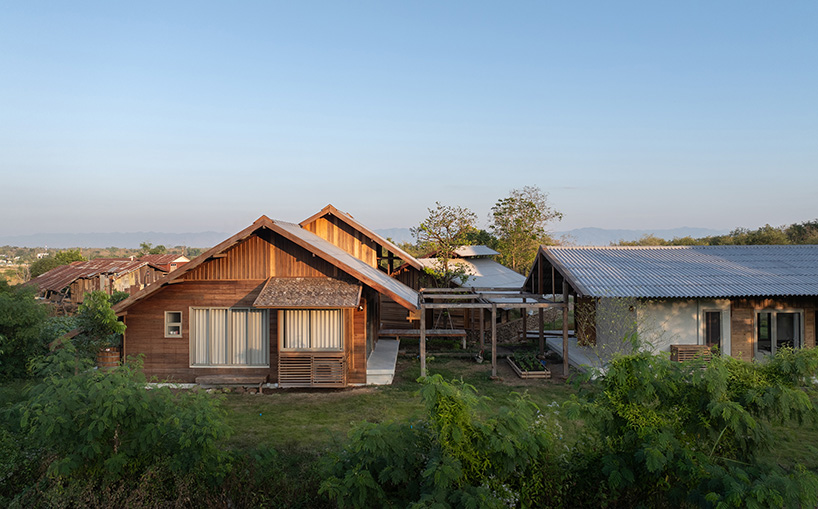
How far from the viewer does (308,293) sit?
547 inches

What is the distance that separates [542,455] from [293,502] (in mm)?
3531

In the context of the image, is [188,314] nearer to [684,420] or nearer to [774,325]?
[684,420]

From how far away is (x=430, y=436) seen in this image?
626 centimetres

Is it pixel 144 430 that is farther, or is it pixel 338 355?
pixel 338 355

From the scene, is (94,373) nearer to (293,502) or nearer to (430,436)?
(293,502)

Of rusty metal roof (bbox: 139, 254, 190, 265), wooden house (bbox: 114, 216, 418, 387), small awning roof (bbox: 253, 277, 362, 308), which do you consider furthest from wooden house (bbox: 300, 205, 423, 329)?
rusty metal roof (bbox: 139, 254, 190, 265)

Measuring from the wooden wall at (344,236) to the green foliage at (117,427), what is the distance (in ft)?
53.0

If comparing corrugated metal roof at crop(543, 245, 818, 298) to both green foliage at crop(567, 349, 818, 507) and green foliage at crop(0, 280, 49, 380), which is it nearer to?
green foliage at crop(567, 349, 818, 507)

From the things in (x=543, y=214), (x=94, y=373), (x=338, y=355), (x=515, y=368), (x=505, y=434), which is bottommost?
(x=515, y=368)

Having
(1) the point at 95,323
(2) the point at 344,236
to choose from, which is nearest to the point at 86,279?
(2) the point at 344,236

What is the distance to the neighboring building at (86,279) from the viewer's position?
1476 inches

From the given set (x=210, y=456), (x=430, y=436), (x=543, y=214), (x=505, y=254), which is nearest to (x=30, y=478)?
(x=210, y=456)

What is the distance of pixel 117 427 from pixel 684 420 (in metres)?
7.57

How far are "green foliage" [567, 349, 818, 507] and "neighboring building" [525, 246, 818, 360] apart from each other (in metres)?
8.35
